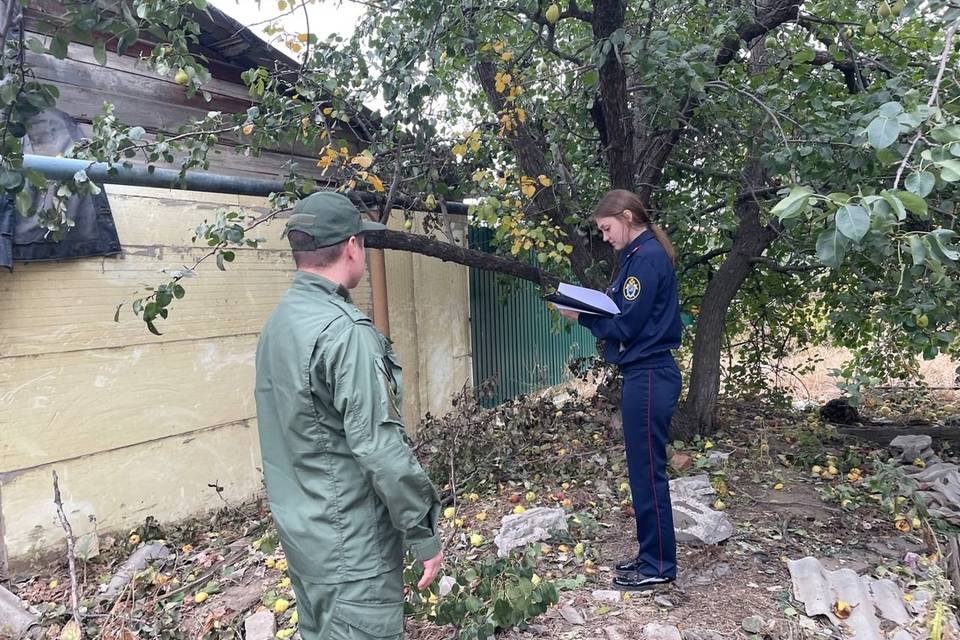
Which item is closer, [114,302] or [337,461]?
[337,461]

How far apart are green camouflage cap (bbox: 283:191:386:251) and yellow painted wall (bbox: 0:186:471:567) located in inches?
119

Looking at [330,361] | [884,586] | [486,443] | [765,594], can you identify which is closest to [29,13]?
[330,361]

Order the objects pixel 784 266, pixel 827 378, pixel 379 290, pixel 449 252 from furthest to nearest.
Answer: pixel 827 378 < pixel 379 290 < pixel 784 266 < pixel 449 252

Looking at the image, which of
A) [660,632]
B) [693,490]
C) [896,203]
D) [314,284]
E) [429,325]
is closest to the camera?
[896,203]

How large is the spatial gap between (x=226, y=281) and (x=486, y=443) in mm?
2535

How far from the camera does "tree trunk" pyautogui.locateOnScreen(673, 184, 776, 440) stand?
5.57 meters

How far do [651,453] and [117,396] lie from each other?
364cm

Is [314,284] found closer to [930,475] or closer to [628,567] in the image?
[628,567]

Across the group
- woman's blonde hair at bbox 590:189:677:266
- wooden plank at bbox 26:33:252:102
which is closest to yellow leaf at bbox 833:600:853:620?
woman's blonde hair at bbox 590:189:677:266

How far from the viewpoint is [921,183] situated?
2.04m

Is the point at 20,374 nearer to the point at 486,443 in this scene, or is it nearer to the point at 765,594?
the point at 486,443

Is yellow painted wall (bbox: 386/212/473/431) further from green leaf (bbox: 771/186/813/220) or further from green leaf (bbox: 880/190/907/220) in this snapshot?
green leaf (bbox: 880/190/907/220)

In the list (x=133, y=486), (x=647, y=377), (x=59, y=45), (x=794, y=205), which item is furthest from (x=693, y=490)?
(x=59, y=45)

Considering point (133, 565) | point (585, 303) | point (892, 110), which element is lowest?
point (133, 565)
